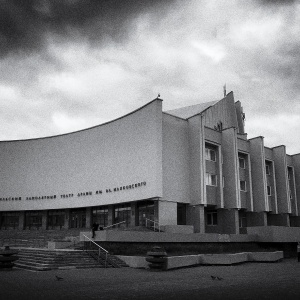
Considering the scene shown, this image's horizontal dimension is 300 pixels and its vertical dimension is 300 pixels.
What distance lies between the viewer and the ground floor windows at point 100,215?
4384 cm

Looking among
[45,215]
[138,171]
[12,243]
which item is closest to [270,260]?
[138,171]

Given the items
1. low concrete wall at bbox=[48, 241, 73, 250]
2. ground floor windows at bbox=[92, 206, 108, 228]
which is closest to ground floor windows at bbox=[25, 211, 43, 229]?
ground floor windows at bbox=[92, 206, 108, 228]

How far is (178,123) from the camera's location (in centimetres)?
3928

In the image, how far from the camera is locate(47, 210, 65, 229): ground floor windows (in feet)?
158

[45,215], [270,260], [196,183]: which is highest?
[196,183]

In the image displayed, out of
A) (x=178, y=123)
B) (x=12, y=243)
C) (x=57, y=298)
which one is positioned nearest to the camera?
(x=57, y=298)

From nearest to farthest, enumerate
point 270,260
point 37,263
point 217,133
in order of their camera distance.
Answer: point 37,263 < point 270,260 < point 217,133

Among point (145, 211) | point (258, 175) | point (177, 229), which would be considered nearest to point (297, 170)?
point (258, 175)

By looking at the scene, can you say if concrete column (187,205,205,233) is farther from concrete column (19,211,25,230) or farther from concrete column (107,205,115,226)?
concrete column (19,211,25,230)

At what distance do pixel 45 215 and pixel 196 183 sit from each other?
23132mm

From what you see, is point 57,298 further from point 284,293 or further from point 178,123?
point 178,123

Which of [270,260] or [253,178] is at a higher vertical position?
[253,178]

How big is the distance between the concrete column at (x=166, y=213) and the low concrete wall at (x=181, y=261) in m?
10.5

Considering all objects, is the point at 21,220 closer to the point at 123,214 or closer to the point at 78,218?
the point at 78,218
